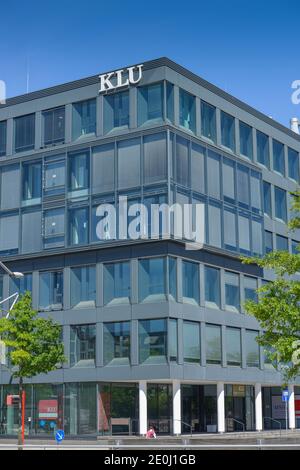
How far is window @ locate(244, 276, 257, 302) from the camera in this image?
5991cm

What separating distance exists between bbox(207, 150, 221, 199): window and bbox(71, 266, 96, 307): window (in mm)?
9988

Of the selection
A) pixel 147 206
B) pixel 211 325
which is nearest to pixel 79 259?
pixel 147 206

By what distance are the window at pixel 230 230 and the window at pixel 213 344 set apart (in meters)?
5.97

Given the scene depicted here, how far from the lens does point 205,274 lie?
182 feet

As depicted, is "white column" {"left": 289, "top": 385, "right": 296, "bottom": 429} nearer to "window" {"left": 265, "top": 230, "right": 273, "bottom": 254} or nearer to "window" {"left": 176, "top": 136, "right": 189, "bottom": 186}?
"window" {"left": 265, "top": 230, "right": 273, "bottom": 254}

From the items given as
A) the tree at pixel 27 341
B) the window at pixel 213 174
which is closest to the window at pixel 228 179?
the window at pixel 213 174

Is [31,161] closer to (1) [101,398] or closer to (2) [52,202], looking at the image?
(2) [52,202]

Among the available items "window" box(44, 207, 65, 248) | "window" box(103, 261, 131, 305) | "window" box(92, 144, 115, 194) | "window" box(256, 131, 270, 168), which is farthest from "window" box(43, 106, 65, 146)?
"window" box(256, 131, 270, 168)

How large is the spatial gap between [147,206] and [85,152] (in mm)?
7047

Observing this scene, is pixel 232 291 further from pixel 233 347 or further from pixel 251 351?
pixel 251 351

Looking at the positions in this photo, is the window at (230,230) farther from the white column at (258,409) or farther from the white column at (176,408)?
the white column at (258,409)

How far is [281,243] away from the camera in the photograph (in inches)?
2660

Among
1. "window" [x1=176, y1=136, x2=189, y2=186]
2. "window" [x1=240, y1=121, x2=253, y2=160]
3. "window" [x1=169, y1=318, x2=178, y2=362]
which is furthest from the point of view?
"window" [x1=240, y1=121, x2=253, y2=160]

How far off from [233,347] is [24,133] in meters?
22.2
